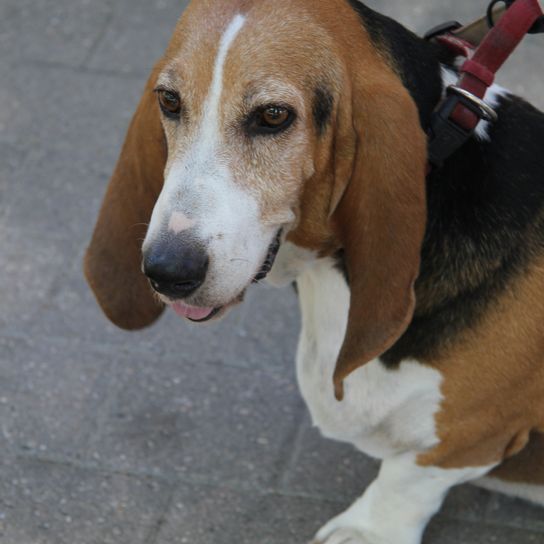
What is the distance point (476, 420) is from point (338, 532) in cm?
69

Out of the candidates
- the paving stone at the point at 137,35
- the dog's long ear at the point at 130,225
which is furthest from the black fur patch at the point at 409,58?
the paving stone at the point at 137,35

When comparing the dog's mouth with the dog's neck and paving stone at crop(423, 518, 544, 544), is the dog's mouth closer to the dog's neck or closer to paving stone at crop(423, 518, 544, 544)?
the dog's neck

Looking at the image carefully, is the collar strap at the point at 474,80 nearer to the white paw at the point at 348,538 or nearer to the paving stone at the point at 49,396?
the white paw at the point at 348,538

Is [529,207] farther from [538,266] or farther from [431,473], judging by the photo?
[431,473]

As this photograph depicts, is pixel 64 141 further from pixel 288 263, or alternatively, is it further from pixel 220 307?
pixel 220 307

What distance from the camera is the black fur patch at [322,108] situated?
7.60ft

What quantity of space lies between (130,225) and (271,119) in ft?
2.46

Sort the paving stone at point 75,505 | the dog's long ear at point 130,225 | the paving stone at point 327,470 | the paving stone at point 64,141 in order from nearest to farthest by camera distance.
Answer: the dog's long ear at point 130,225
the paving stone at point 75,505
the paving stone at point 327,470
the paving stone at point 64,141

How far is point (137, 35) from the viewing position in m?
5.33

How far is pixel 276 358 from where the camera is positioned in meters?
3.84

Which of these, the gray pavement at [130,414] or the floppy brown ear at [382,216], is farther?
the gray pavement at [130,414]

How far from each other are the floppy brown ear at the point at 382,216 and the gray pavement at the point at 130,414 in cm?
104

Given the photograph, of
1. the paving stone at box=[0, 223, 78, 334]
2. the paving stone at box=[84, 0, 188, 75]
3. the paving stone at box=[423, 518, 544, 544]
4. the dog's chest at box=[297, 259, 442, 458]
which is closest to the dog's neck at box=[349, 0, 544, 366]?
the dog's chest at box=[297, 259, 442, 458]

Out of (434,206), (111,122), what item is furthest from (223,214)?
(111,122)
